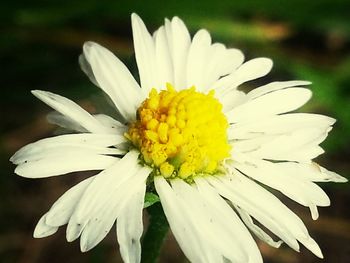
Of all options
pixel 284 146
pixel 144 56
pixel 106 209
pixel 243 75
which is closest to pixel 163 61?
pixel 144 56

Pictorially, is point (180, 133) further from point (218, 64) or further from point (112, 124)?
point (218, 64)

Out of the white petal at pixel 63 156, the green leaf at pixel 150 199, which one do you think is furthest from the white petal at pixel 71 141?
the green leaf at pixel 150 199

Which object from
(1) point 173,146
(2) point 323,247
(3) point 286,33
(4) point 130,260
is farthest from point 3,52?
(4) point 130,260

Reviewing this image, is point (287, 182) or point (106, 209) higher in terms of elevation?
point (106, 209)

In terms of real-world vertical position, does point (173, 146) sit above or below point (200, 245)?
above

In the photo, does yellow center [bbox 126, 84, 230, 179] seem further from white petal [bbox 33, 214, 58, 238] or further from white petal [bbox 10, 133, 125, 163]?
white petal [bbox 33, 214, 58, 238]

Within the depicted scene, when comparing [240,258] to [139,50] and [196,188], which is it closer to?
[196,188]
